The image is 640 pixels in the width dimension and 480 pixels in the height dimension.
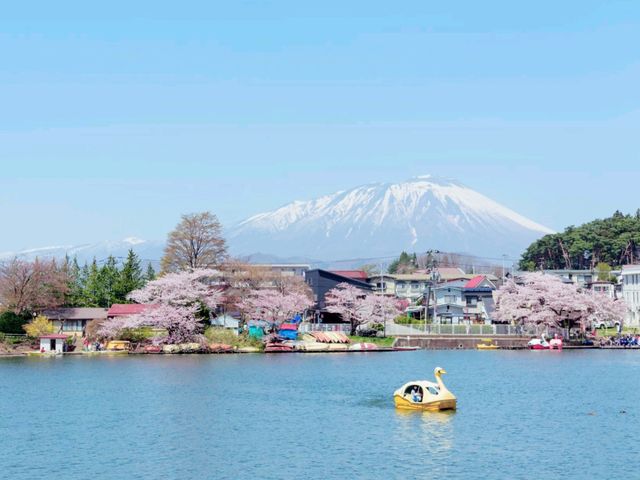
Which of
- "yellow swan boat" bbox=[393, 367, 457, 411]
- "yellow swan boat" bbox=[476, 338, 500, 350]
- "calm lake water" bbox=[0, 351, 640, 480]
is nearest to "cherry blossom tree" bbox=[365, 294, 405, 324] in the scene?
"yellow swan boat" bbox=[476, 338, 500, 350]

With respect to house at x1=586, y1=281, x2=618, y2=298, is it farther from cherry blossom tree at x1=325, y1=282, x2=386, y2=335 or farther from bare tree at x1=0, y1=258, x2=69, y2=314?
bare tree at x1=0, y1=258, x2=69, y2=314

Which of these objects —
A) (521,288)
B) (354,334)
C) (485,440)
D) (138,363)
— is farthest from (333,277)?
(485,440)

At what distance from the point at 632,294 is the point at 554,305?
64.4 ft

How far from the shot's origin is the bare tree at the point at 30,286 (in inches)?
3140

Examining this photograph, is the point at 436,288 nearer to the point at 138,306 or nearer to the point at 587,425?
the point at 138,306

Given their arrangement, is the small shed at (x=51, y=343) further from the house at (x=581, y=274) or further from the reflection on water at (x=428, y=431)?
the house at (x=581, y=274)

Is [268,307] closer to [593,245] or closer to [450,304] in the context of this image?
[450,304]

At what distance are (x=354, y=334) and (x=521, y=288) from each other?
16.8 metres

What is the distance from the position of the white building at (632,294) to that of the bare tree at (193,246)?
45.0 m

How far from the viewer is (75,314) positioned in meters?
83.6

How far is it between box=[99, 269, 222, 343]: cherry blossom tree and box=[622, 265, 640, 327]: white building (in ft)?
154

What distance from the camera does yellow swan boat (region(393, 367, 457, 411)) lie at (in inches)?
1560

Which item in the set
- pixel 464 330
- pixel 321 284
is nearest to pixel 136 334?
pixel 321 284

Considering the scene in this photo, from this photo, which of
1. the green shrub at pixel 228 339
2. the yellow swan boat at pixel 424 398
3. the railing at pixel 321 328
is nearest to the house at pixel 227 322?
the green shrub at pixel 228 339
